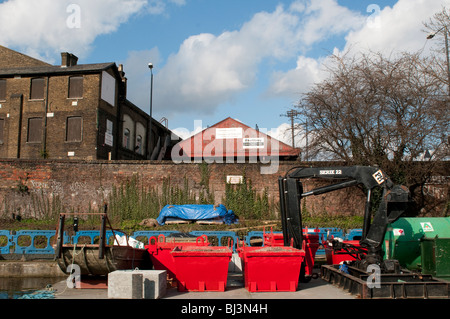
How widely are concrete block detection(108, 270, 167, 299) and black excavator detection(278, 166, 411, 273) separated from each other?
3.52 meters

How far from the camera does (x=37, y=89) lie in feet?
97.4

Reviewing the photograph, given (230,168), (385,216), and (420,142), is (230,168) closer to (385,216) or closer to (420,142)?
(420,142)

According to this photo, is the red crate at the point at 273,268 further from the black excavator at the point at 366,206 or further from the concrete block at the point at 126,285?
the concrete block at the point at 126,285

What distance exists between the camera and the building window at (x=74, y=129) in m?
28.7

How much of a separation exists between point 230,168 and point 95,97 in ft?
39.6

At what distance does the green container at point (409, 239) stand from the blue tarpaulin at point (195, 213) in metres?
10.7

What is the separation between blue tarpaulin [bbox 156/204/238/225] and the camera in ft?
68.2

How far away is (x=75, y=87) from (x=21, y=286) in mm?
19911

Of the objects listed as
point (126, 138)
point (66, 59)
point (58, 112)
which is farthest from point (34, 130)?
point (126, 138)

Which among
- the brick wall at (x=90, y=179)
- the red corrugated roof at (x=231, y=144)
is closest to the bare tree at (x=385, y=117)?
the brick wall at (x=90, y=179)

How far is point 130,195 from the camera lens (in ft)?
74.9

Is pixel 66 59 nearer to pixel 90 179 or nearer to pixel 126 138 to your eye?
pixel 126 138

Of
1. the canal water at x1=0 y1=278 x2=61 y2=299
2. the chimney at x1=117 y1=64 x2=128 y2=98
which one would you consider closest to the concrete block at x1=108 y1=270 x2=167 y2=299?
the canal water at x1=0 y1=278 x2=61 y2=299

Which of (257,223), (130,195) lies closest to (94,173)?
(130,195)
